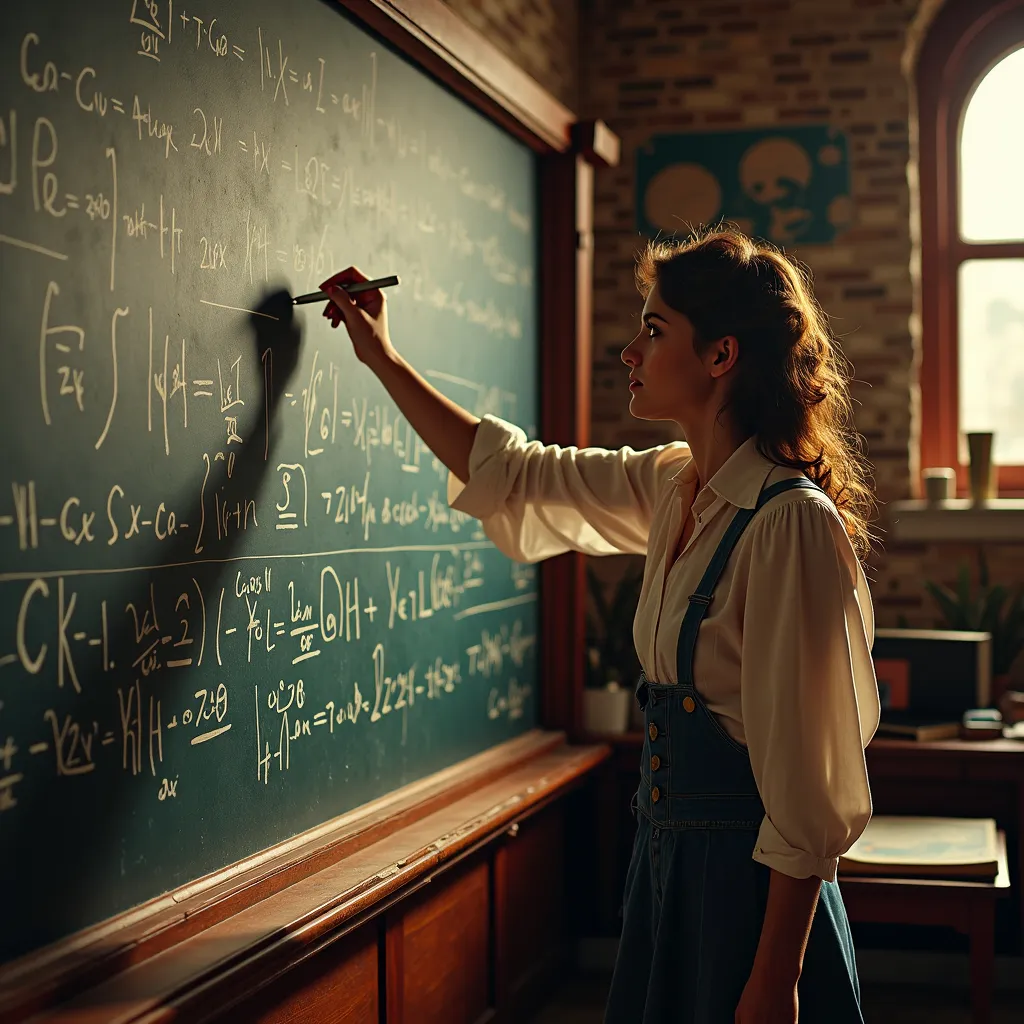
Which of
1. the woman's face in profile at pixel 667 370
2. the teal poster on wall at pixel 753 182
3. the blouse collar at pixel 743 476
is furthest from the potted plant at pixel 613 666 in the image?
the blouse collar at pixel 743 476

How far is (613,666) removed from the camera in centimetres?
428

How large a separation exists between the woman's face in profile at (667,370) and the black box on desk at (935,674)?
7.54 ft

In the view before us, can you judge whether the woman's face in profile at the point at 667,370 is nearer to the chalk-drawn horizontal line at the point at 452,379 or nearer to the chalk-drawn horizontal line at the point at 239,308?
the chalk-drawn horizontal line at the point at 239,308

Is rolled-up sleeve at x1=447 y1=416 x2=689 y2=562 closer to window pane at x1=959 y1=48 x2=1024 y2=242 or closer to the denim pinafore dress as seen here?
the denim pinafore dress

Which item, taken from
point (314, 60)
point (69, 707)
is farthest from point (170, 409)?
point (314, 60)

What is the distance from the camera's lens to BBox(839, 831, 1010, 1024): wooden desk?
330 cm

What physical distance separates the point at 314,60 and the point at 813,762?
155cm

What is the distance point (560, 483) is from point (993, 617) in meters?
2.50

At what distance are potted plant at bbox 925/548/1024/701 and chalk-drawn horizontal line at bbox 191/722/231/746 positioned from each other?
9.83 feet

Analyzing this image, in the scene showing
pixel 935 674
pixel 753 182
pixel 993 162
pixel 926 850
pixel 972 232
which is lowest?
pixel 926 850

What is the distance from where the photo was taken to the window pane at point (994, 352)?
16.7 feet

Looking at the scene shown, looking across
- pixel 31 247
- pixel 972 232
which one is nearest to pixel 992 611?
pixel 972 232

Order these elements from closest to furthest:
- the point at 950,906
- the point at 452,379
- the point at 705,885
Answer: the point at 705,885, the point at 452,379, the point at 950,906

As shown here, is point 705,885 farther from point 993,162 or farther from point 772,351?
point 993,162
